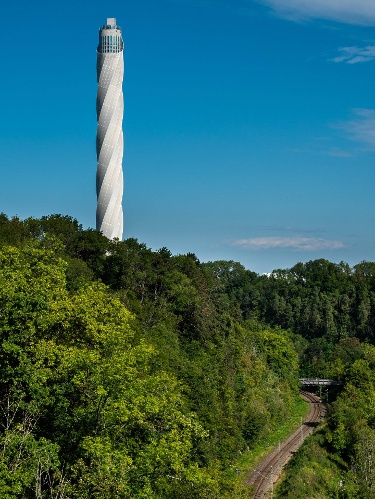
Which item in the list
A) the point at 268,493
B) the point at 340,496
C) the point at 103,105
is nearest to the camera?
the point at 340,496

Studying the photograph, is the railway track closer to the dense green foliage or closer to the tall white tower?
the dense green foliage

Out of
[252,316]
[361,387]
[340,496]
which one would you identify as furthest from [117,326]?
[252,316]

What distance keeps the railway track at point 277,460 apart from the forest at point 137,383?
1.22m

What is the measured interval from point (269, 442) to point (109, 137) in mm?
34436

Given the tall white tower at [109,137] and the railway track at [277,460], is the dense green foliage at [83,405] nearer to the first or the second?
the railway track at [277,460]

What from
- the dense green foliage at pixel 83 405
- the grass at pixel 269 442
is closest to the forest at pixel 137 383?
the dense green foliage at pixel 83 405

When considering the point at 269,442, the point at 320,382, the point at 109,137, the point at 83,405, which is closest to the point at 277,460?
the point at 269,442

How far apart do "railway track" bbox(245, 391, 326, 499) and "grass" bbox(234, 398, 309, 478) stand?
1.24 ft

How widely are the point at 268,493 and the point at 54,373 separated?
2149 cm

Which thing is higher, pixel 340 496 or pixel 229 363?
pixel 229 363

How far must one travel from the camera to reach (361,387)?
58.2 m

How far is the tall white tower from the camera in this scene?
2744 inches

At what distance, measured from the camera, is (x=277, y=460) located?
44.9 m

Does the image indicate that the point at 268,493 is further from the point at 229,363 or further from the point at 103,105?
the point at 103,105
